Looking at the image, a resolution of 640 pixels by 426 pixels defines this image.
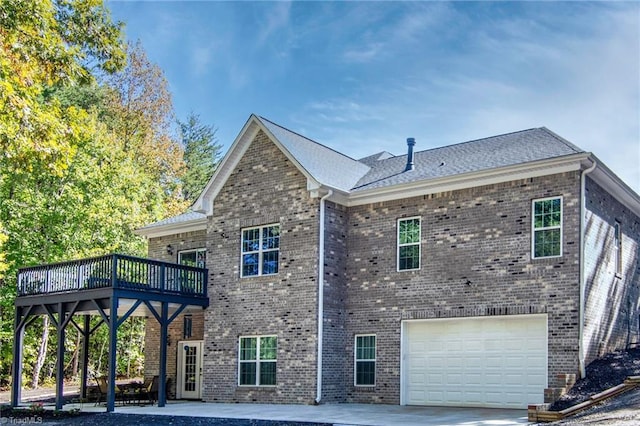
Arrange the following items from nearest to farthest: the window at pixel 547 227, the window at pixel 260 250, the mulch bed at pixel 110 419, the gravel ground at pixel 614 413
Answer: the gravel ground at pixel 614 413 < the mulch bed at pixel 110 419 < the window at pixel 547 227 < the window at pixel 260 250

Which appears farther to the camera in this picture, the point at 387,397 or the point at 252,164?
the point at 252,164

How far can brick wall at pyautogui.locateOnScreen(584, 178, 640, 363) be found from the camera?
17719 millimetres

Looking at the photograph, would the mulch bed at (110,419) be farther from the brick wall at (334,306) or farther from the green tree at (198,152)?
the green tree at (198,152)

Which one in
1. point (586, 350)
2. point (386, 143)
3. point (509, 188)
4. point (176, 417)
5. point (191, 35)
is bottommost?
point (176, 417)

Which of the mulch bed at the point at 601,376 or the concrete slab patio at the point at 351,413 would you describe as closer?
the concrete slab patio at the point at 351,413

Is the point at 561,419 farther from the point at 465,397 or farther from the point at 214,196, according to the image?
the point at 214,196

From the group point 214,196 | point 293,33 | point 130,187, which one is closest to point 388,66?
point 293,33

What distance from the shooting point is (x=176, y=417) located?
1734cm

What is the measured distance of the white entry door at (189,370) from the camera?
2409 cm

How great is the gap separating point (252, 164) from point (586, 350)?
10.5 m

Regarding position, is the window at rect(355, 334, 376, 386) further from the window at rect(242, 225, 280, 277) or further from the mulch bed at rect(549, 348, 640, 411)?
the mulch bed at rect(549, 348, 640, 411)

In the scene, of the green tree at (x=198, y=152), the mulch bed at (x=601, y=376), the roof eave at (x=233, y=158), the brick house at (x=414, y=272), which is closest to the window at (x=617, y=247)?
the brick house at (x=414, y=272)

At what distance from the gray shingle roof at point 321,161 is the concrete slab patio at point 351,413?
20.0 ft

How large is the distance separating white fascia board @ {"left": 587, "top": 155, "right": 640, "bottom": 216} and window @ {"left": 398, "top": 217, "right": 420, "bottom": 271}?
4647 millimetres
